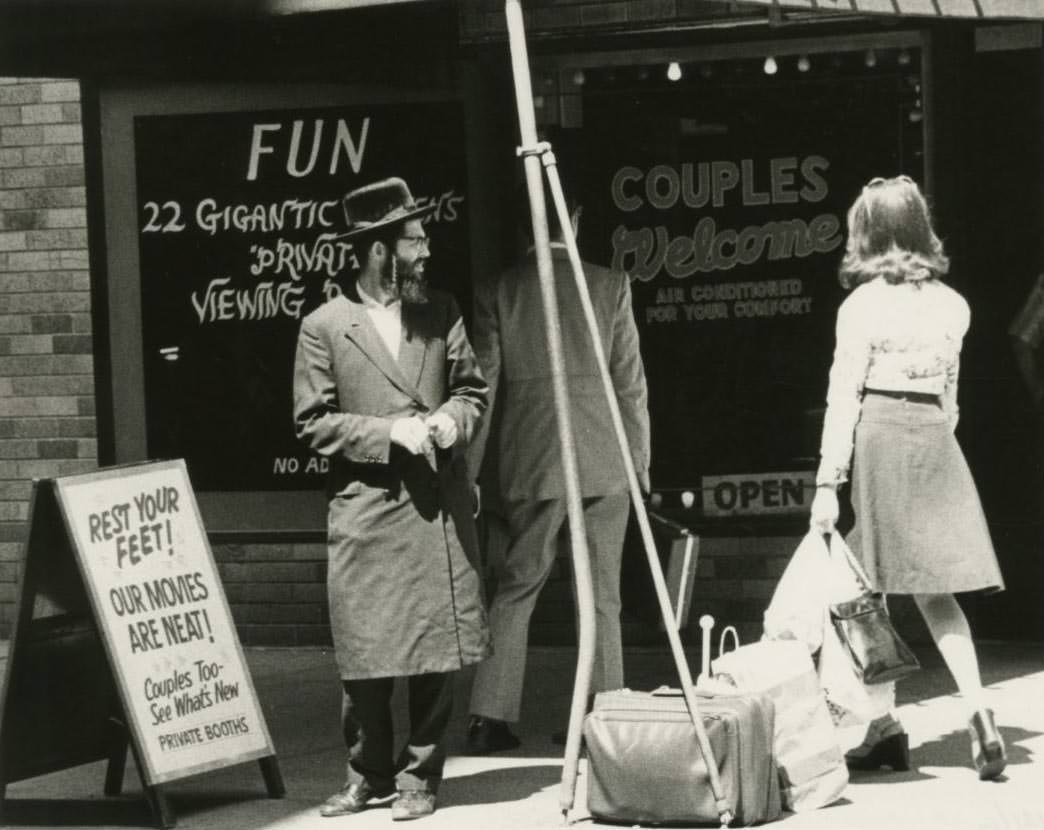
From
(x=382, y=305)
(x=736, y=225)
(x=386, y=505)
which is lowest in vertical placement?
(x=386, y=505)

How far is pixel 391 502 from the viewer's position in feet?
22.1

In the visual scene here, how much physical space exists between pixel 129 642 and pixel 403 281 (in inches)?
54.7

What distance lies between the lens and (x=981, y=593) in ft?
30.8

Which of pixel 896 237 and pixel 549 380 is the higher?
pixel 896 237

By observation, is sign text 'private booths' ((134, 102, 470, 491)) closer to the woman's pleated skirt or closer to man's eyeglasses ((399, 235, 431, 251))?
man's eyeglasses ((399, 235, 431, 251))

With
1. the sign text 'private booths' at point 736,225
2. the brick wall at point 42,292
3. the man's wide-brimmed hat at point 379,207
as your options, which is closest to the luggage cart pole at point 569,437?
the man's wide-brimmed hat at point 379,207

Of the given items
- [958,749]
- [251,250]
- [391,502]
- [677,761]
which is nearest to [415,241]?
[391,502]

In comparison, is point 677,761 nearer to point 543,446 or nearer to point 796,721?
point 796,721

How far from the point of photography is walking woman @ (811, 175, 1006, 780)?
701cm

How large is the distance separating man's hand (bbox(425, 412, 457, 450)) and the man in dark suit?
106cm

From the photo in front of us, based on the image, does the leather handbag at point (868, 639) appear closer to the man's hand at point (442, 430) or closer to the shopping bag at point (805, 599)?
the shopping bag at point (805, 599)

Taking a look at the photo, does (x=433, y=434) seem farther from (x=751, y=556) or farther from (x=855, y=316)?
(x=751, y=556)

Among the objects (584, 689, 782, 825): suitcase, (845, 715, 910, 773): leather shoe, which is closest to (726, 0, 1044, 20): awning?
(584, 689, 782, 825): suitcase

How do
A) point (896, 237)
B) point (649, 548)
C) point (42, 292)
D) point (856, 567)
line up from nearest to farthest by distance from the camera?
point (649, 548), point (856, 567), point (896, 237), point (42, 292)
